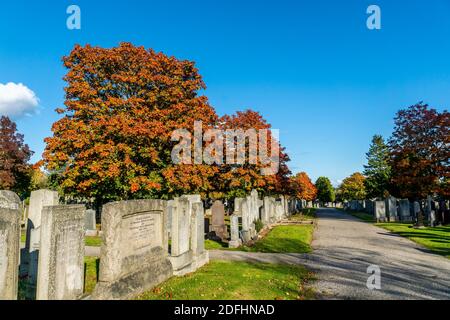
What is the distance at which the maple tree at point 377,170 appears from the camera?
46.6m

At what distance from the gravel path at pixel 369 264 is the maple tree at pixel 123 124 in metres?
8.44

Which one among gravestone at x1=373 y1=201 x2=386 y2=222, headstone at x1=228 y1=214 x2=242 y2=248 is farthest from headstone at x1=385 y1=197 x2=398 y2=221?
headstone at x1=228 y1=214 x2=242 y2=248

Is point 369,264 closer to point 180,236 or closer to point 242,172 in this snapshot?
point 180,236

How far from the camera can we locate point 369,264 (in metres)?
10.5

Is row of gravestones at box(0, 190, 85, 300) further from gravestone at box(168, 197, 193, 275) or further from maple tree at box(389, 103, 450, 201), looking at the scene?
maple tree at box(389, 103, 450, 201)

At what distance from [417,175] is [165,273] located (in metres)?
28.4

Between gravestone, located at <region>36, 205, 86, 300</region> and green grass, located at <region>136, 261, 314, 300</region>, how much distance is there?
1.45 m

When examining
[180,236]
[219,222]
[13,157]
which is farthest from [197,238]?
[13,157]

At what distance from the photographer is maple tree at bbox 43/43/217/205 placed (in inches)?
727

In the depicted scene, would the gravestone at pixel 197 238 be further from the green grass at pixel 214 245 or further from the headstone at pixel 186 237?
the green grass at pixel 214 245

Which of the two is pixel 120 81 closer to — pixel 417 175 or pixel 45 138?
pixel 45 138

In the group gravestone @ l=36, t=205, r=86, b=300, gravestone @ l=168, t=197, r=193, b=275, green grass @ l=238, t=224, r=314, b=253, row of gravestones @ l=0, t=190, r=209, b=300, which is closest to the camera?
row of gravestones @ l=0, t=190, r=209, b=300

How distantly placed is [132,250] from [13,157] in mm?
41418

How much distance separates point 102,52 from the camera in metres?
20.9
